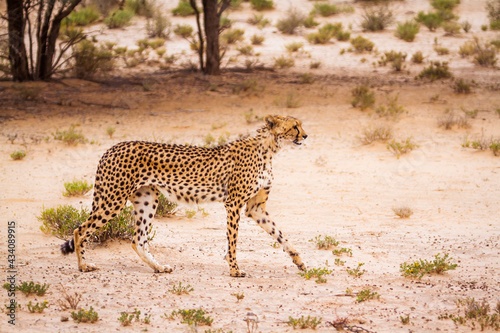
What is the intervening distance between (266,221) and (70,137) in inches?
284

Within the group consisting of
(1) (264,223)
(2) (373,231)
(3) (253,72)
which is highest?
(3) (253,72)

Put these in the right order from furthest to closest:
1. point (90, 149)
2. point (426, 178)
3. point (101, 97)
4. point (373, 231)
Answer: point (101, 97) < point (90, 149) < point (426, 178) < point (373, 231)

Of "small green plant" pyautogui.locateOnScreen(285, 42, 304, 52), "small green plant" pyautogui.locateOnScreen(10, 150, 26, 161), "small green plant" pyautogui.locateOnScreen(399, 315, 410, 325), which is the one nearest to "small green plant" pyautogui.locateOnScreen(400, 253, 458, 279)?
"small green plant" pyautogui.locateOnScreen(399, 315, 410, 325)

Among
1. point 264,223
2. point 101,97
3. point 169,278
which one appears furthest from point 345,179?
point 101,97

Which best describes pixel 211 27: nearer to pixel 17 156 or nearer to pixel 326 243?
pixel 17 156

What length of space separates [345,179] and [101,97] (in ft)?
26.7

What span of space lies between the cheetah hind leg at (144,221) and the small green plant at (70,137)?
6.64 metres

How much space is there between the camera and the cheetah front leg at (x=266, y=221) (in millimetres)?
Result: 6863

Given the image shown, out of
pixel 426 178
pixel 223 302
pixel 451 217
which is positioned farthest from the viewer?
pixel 426 178

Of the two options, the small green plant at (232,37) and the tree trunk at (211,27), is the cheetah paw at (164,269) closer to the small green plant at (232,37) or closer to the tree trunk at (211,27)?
the tree trunk at (211,27)

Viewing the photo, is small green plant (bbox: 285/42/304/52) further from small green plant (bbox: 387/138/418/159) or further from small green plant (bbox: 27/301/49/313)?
small green plant (bbox: 27/301/49/313)

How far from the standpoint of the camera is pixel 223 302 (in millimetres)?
5977

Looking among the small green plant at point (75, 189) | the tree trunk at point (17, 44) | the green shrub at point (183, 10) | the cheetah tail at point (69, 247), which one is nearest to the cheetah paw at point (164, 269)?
the cheetah tail at point (69, 247)

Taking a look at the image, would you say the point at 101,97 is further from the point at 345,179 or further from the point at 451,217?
the point at 451,217
